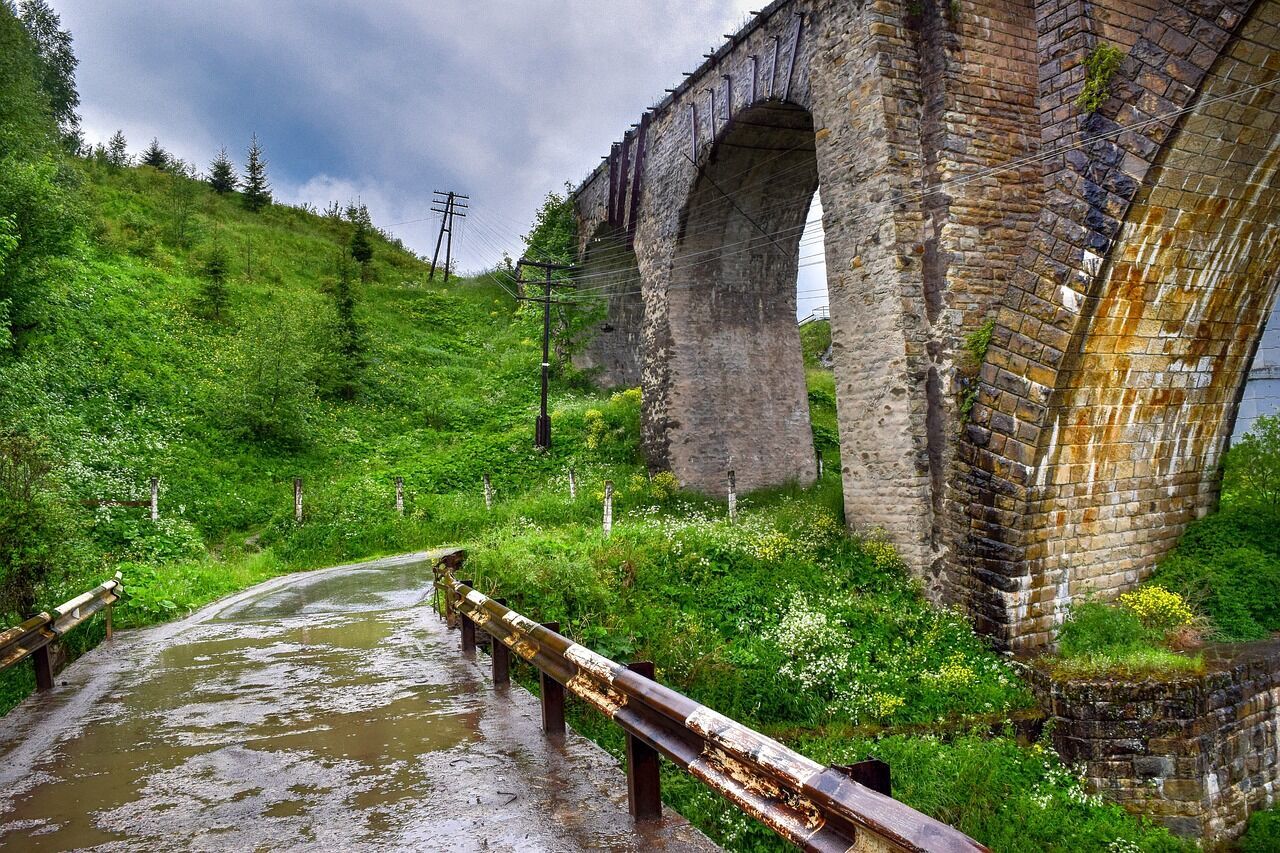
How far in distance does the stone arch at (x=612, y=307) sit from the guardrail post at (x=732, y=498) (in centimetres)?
1006

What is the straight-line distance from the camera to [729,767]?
9.32 ft

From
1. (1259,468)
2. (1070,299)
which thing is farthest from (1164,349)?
(1259,468)

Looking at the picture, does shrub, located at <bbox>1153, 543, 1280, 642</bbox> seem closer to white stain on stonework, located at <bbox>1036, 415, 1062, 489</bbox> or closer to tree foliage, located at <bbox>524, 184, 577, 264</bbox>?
white stain on stonework, located at <bbox>1036, 415, 1062, 489</bbox>

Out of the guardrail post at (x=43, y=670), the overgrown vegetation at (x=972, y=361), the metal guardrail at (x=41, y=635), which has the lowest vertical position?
the guardrail post at (x=43, y=670)

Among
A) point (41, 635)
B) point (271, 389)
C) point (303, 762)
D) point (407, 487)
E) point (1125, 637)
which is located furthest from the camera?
point (271, 389)

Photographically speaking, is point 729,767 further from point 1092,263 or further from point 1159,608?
point 1159,608

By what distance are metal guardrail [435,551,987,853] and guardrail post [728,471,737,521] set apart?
32.8 ft

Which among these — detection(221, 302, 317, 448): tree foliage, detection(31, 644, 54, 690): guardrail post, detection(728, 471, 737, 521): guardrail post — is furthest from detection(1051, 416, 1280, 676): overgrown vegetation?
detection(221, 302, 317, 448): tree foliage

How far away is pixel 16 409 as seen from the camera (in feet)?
50.4

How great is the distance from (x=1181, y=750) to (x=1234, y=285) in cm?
532

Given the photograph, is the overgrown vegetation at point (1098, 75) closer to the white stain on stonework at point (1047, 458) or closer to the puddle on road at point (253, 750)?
the white stain on stonework at point (1047, 458)

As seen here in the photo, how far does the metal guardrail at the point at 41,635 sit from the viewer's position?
551cm

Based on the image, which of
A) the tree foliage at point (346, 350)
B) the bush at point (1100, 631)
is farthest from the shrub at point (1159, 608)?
the tree foliage at point (346, 350)

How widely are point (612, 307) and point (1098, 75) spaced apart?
806 inches
